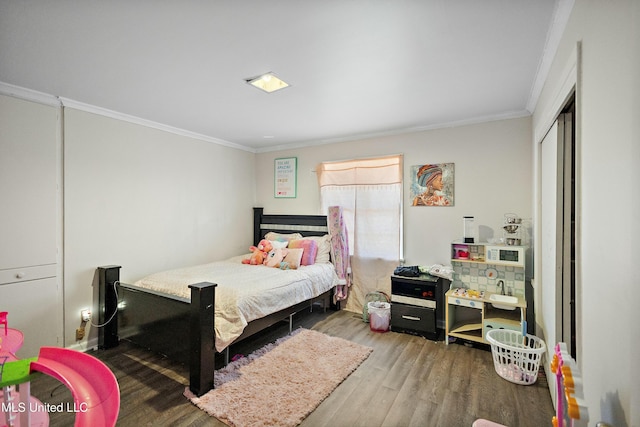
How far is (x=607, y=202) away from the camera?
3.50 ft

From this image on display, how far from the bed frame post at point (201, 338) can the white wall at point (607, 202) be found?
87.4 inches

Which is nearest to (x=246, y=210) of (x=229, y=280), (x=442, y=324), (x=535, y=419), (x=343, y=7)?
(x=229, y=280)

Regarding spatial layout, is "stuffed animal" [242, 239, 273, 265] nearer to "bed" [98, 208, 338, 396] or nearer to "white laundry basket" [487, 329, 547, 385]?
"bed" [98, 208, 338, 396]

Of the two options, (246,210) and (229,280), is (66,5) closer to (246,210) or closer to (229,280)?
(229,280)

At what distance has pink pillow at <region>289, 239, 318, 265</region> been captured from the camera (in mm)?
3957

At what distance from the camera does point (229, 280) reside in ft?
10.1

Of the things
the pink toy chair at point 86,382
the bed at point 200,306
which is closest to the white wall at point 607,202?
the pink toy chair at point 86,382

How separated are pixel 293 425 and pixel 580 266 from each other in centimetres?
187

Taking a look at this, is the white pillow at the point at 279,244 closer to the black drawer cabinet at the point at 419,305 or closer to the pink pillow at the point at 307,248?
the pink pillow at the point at 307,248

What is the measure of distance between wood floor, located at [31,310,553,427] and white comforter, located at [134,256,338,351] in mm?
568

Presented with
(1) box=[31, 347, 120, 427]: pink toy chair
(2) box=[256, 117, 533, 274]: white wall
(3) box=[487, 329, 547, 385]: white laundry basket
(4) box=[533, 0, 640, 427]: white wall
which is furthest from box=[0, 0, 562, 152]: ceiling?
(3) box=[487, 329, 547, 385]: white laundry basket

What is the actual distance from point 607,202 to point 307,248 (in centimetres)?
322

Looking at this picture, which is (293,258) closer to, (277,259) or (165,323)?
(277,259)

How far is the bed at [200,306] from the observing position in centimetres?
229
